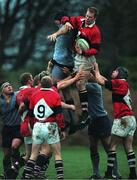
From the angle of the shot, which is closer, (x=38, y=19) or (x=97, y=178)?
(x=97, y=178)

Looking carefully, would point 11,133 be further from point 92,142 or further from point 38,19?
point 38,19

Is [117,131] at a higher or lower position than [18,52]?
lower

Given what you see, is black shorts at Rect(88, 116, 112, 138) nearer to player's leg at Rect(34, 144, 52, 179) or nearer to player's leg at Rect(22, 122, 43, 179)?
player's leg at Rect(34, 144, 52, 179)

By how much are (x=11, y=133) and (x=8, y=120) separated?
0.95 ft

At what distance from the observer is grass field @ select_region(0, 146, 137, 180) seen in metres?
19.3

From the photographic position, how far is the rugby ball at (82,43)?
17.0m

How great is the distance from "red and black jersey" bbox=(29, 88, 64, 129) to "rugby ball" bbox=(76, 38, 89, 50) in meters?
1.29

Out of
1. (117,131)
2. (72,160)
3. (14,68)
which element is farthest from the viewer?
(14,68)

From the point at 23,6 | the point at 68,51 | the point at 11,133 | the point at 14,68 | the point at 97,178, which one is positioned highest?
the point at 23,6

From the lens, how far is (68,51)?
58.4ft

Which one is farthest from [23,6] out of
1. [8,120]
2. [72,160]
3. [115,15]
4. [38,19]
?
[8,120]

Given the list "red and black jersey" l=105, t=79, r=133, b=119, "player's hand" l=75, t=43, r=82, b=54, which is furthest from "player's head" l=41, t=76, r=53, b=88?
"red and black jersey" l=105, t=79, r=133, b=119

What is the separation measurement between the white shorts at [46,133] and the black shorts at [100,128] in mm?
1879

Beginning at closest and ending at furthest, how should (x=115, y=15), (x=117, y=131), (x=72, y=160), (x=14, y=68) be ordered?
(x=117, y=131) < (x=72, y=160) < (x=115, y=15) < (x=14, y=68)
